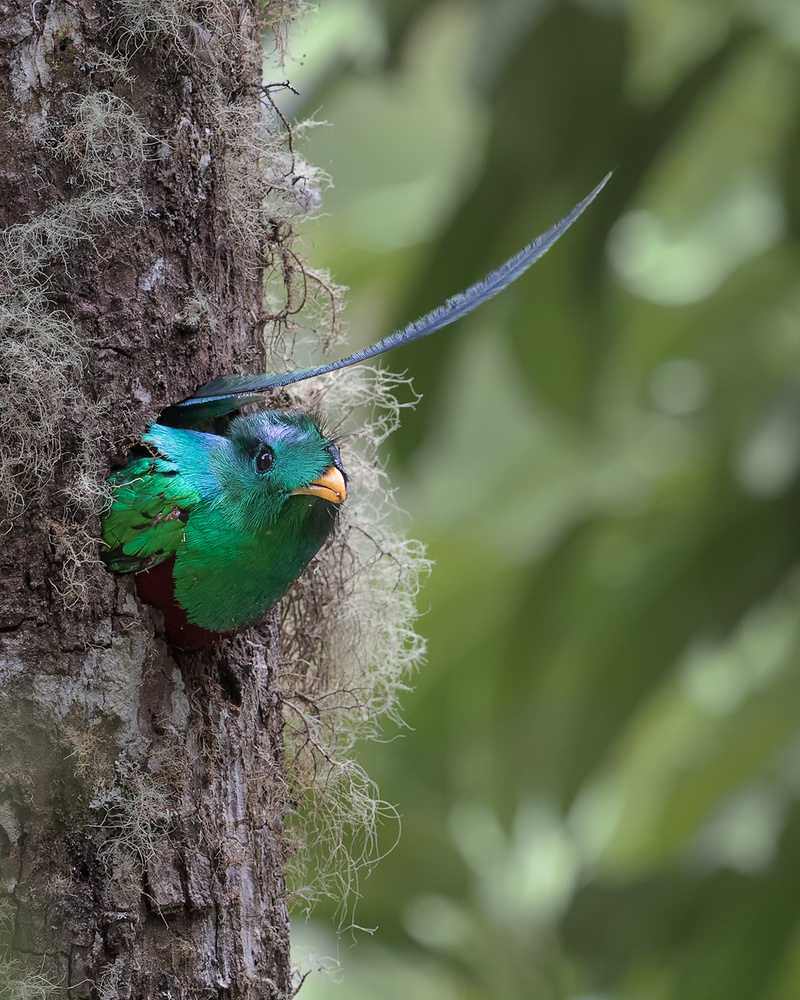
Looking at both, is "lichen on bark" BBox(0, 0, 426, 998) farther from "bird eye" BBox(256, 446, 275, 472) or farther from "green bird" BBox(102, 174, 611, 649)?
"bird eye" BBox(256, 446, 275, 472)

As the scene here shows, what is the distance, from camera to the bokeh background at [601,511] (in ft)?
7.32

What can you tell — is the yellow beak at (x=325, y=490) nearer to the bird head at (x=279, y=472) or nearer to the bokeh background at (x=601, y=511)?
the bird head at (x=279, y=472)

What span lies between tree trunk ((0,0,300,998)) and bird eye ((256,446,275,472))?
5.5 inches

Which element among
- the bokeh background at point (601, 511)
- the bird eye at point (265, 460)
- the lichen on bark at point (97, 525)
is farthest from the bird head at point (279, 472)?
the bokeh background at point (601, 511)

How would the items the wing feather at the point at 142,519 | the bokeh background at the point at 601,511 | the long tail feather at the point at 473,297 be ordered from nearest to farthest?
the long tail feather at the point at 473,297, the wing feather at the point at 142,519, the bokeh background at the point at 601,511

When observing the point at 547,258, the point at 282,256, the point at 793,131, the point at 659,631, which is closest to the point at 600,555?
the point at 659,631

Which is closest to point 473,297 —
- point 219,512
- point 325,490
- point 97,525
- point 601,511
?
point 325,490

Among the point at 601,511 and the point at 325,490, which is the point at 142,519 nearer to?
the point at 325,490

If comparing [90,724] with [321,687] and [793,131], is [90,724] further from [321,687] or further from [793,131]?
[793,131]

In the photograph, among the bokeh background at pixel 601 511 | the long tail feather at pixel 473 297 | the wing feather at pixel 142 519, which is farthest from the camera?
the bokeh background at pixel 601 511

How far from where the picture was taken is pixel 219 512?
151 cm

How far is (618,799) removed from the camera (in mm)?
3861

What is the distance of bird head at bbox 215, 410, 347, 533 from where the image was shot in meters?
1.52

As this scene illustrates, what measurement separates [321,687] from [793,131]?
1440 millimetres
